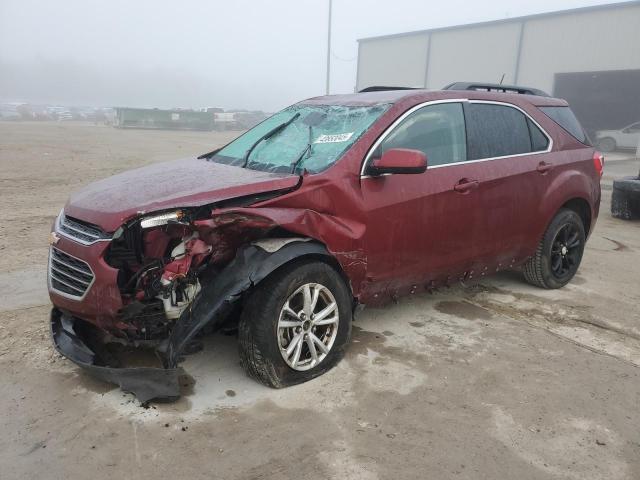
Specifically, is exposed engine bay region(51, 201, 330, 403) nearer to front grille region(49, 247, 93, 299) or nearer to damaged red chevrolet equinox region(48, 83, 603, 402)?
damaged red chevrolet equinox region(48, 83, 603, 402)

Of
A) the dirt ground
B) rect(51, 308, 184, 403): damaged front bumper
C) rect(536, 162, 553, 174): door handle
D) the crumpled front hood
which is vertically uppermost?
rect(536, 162, 553, 174): door handle

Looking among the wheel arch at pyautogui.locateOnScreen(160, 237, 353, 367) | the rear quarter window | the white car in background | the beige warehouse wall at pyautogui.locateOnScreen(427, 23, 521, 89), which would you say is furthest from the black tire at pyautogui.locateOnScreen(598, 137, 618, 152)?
the wheel arch at pyautogui.locateOnScreen(160, 237, 353, 367)

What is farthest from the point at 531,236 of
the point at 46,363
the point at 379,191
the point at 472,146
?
the point at 46,363

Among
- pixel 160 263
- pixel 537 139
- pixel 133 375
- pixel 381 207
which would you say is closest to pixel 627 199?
pixel 537 139

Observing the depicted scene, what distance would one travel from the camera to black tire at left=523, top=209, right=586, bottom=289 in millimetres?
4996

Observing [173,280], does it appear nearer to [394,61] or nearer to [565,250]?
[565,250]

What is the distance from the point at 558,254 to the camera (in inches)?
204

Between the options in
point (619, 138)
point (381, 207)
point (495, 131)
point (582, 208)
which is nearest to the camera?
point (381, 207)

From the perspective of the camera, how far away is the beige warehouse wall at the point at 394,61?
120ft

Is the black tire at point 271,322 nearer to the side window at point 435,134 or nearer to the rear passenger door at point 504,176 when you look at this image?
the side window at point 435,134

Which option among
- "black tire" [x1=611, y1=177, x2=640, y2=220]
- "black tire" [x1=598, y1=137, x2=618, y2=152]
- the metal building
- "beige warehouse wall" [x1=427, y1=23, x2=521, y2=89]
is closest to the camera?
"black tire" [x1=611, y1=177, x2=640, y2=220]

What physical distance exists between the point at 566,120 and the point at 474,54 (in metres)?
30.9

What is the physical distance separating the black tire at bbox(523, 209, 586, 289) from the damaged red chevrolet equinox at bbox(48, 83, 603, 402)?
34 centimetres

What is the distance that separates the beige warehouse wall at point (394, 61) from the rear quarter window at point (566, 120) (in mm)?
32372
